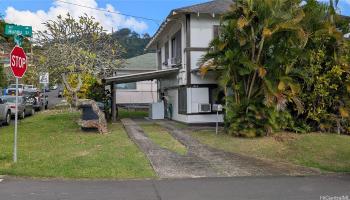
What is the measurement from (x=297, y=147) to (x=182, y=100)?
8.72 metres

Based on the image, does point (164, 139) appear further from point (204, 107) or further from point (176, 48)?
point (176, 48)

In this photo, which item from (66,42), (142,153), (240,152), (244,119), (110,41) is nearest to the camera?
(142,153)

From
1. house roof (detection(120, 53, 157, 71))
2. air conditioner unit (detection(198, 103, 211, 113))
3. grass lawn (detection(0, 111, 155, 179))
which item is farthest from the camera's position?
house roof (detection(120, 53, 157, 71))

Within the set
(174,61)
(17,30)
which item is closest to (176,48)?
(174,61)

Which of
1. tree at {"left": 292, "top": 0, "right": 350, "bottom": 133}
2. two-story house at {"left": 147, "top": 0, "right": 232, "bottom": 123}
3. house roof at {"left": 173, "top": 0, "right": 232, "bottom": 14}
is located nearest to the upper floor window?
two-story house at {"left": 147, "top": 0, "right": 232, "bottom": 123}

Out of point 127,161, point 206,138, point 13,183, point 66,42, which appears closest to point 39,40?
point 66,42

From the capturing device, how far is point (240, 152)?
14.3m

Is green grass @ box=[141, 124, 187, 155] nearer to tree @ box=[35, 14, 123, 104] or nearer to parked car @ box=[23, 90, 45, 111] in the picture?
tree @ box=[35, 14, 123, 104]

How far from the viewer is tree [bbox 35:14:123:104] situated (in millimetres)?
22484

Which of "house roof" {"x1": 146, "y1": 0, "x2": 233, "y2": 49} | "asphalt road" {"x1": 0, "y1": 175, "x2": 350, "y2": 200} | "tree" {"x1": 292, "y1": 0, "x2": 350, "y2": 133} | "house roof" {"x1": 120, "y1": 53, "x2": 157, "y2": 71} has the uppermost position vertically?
"house roof" {"x1": 146, "y1": 0, "x2": 233, "y2": 49}

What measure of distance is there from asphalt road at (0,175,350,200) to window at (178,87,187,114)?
11364mm

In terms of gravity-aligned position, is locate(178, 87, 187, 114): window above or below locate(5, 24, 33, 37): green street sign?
below

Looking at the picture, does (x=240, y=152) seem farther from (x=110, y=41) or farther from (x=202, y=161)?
(x=110, y=41)

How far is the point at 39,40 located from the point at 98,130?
7734 millimetres
